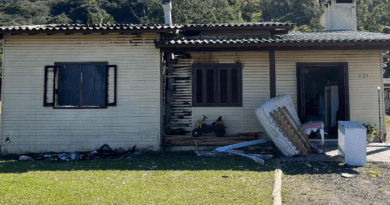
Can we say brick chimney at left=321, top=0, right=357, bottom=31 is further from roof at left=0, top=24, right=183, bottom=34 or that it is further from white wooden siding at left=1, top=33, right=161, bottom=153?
white wooden siding at left=1, top=33, right=161, bottom=153

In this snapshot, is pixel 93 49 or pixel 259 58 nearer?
pixel 93 49

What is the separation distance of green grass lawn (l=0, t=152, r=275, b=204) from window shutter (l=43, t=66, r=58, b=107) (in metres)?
1.82

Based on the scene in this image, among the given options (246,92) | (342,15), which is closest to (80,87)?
(246,92)

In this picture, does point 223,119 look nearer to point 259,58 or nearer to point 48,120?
point 259,58

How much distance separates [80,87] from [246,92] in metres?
4.83

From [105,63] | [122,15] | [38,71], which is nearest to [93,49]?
[105,63]

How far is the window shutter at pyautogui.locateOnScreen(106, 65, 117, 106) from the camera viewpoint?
8.50 metres

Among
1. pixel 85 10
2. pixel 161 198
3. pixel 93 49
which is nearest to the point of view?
pixel 161 198

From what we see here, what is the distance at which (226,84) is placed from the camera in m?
9.11

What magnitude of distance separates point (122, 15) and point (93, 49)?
35717mm

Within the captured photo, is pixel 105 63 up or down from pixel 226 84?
up

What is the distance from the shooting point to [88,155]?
7.77 meters

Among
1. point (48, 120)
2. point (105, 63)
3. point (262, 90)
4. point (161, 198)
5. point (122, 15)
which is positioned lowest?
point (161, 198)

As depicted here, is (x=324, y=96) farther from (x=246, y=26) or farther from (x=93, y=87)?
(x=93, y=87)
